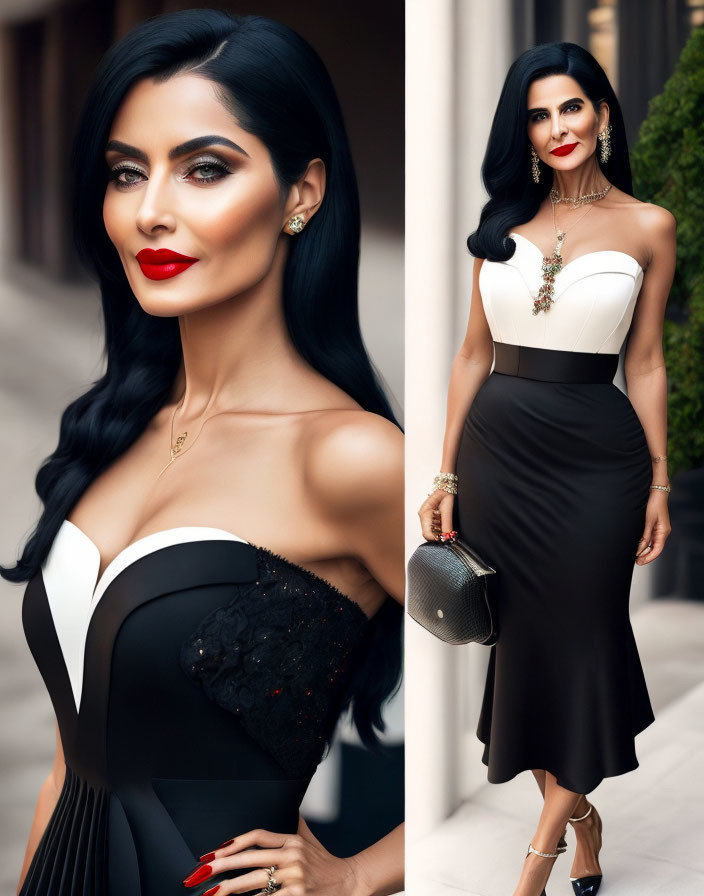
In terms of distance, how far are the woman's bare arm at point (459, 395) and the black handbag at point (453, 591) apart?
0.06 metres

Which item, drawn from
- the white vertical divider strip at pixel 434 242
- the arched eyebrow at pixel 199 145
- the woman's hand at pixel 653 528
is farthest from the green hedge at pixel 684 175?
the arched eyebrow at pixel 199 145

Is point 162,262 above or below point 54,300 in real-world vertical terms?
above

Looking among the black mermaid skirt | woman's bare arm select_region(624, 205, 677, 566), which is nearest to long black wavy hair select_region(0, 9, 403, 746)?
the black mermaid skirt

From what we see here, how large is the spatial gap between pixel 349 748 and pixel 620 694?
0.63 meters

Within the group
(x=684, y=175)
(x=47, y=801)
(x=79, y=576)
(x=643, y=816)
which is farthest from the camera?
(x=684, y=175)

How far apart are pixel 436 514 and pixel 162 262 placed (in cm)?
72

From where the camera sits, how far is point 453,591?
2.02m

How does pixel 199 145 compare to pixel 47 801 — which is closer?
pixel 199 145

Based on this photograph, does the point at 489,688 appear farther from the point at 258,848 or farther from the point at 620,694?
Answer: the point at 258,848

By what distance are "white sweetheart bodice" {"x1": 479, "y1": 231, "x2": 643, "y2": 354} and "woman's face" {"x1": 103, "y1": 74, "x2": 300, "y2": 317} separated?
1.45 ft

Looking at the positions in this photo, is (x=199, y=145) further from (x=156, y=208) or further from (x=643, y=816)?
(x=643, y=816)

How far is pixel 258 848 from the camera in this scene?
6.75 feet

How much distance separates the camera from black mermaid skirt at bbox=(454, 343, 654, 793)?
196 cm

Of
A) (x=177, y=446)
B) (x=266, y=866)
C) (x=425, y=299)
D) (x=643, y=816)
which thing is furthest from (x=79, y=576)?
(x=643, y=816)
